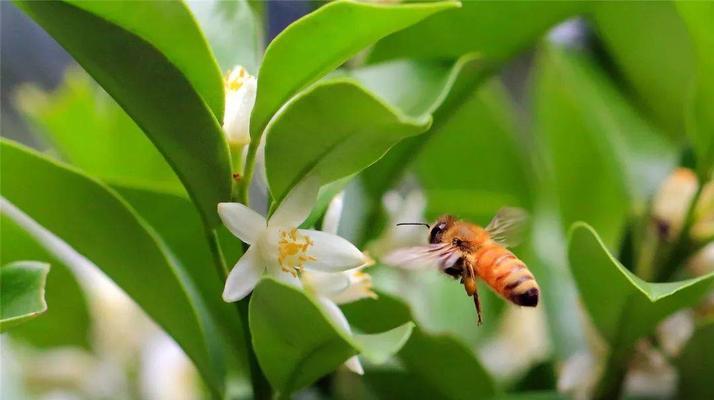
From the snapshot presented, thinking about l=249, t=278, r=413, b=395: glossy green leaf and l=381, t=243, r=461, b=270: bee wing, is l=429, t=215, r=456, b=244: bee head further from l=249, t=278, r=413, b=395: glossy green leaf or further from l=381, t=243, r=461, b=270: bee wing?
l=249, t=278, r=413, b=395: glossy green leaf

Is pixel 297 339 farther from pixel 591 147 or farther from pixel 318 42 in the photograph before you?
pixel 591 147

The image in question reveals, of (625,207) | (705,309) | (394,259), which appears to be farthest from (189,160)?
(625,207)

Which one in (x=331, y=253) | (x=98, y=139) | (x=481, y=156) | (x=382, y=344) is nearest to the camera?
(x=382, y=344)

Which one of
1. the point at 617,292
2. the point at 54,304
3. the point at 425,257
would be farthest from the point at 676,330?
the point at 54,304

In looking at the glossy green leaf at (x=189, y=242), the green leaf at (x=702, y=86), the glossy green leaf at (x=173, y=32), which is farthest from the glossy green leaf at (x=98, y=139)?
the green leaf at (x=702, y=86)

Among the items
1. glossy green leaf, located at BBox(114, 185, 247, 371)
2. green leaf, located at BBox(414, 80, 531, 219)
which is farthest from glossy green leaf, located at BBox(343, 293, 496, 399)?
green leaf, located at BBox(414, 80, 531, 219)

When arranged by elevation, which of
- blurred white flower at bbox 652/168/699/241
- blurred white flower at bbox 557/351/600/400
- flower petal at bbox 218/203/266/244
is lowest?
blurred white flower at bbox 557/351/600/400
